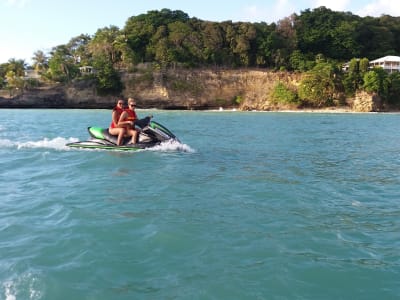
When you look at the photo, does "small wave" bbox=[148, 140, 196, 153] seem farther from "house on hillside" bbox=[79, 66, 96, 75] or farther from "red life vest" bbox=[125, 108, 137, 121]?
"house on hillside" bbox=[79, 66, 96, 75]

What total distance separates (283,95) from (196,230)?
5477 cm

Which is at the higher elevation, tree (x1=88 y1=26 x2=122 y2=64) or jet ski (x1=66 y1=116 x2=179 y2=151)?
tree (x1=88 y1=26 x2=122 y2=64)

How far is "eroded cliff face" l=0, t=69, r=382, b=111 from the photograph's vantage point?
199ft

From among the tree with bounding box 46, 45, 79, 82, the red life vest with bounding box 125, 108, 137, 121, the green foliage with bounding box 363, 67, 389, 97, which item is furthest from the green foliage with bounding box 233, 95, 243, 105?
the red life vest with bounding box 125, 108, 137, 121

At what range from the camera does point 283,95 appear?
59250mm

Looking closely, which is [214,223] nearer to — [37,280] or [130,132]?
[37,280]

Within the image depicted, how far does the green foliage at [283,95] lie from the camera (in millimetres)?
58625

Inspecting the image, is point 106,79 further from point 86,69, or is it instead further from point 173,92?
point 173,92

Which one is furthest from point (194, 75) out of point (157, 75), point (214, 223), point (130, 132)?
point (214, 223)

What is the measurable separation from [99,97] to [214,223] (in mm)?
56288

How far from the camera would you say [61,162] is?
12.6 meters

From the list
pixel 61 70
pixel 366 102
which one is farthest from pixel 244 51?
pixel 61 70

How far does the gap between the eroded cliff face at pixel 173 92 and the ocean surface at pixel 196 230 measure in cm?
4911

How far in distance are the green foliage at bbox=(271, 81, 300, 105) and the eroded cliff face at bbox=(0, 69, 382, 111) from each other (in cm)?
81
